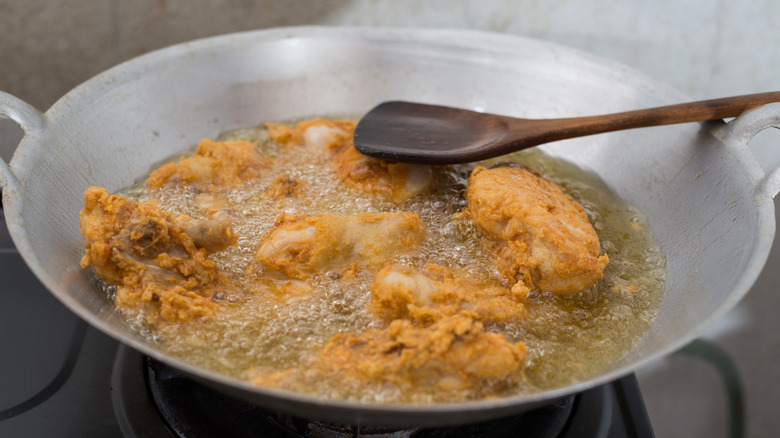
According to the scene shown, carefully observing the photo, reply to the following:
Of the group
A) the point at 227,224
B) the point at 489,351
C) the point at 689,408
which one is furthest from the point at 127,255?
the point at 689,408

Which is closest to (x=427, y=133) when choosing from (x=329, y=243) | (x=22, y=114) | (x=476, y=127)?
(x=476, y=127)

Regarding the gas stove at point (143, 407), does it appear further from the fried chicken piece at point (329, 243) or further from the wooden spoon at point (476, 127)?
the wooden spoon at point (476, 127)

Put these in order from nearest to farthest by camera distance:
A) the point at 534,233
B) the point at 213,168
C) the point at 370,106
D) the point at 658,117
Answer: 1. the point at 534,233
2. the point at 658,117
3. the point at 213,168
4. the point at 370,106

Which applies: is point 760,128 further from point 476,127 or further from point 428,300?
point 428,300

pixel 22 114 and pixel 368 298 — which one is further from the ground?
pixel 22 114

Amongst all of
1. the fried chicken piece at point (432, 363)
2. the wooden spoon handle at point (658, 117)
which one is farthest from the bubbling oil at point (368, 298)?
the wooden spoon handle at point (658, 117)

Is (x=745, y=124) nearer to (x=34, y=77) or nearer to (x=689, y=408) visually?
(x=689, y=408)

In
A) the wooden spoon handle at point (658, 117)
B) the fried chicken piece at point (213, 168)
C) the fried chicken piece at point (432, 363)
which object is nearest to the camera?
the fried chicken piece at point (432, 363)
